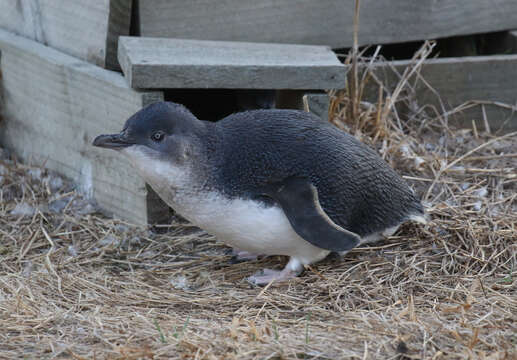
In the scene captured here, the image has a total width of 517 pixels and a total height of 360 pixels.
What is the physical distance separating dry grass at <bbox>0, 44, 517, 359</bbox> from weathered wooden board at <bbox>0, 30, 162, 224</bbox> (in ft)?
0.41

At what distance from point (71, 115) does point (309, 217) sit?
5.50 feet

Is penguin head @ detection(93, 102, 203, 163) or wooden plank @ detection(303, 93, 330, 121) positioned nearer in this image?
penguin head @ detection(93, 102, 203, 163)

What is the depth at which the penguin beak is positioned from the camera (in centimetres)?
296

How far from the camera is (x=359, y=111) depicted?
14.7 ft

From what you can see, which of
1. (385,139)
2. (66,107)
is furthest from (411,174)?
(66,107)

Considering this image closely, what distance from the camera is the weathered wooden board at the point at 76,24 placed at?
387cm

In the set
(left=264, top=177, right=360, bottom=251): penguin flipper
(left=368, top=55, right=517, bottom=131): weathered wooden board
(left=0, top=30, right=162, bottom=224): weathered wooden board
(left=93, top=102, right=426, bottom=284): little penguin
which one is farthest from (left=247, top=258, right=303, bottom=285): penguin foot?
(left=368, top=55, right=517, bottom=131): weathered wooden board

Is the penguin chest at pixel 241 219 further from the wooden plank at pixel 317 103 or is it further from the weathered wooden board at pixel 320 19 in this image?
the weathered wooden board at pixel 320 19

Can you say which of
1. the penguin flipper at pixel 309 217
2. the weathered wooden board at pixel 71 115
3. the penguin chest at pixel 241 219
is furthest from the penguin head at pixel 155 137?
the weathered wooden board at pixel 71 115

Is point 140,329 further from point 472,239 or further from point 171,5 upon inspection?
point 171,5

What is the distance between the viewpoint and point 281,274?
3.30 metres

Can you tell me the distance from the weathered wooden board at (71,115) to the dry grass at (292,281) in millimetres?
125

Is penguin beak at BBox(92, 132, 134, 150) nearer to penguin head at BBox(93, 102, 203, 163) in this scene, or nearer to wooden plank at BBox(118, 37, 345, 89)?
penguin head at BBox(93, 102, 203, 163)

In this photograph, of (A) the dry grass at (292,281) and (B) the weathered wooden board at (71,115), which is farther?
(B) the weathered wooden board at (71,115)
